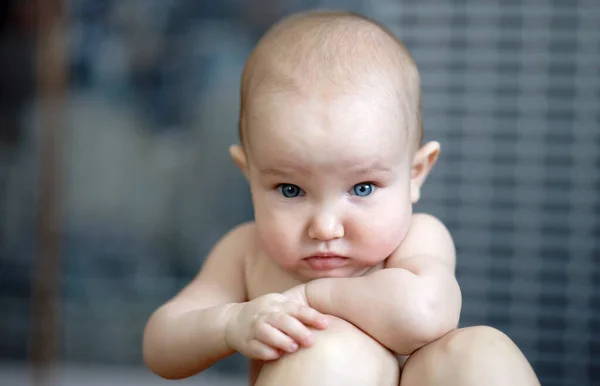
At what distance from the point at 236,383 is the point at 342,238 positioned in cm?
136

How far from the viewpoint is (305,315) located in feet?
2.32

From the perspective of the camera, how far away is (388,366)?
73 centimetres

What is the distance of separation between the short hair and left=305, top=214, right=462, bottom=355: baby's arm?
0.45ft

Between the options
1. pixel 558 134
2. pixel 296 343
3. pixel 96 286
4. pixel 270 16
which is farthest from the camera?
pixel 96 286

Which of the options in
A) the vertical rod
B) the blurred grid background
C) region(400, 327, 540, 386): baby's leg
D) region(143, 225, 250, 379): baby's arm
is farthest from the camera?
the vertical rod

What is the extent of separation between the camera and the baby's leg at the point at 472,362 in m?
0.66

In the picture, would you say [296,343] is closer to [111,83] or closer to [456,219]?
[456,219]

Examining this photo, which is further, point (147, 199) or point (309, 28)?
point (147, 199)

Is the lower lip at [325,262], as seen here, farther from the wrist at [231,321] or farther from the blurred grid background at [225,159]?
the blurred grid background at [225,159]

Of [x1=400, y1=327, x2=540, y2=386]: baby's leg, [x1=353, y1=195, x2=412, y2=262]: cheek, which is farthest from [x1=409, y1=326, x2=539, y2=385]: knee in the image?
[x1=353, y1=195, x2=412, y2=262]: cheek

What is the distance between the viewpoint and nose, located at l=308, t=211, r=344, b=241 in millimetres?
719

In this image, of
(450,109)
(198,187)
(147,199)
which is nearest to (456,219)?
(450,109)

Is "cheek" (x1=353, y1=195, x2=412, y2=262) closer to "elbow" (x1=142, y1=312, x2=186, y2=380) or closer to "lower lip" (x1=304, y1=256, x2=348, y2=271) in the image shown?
"lower lip" (x1=304, y1=256, x2=348, y2=271)

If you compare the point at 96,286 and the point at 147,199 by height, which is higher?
the point at 147,199
